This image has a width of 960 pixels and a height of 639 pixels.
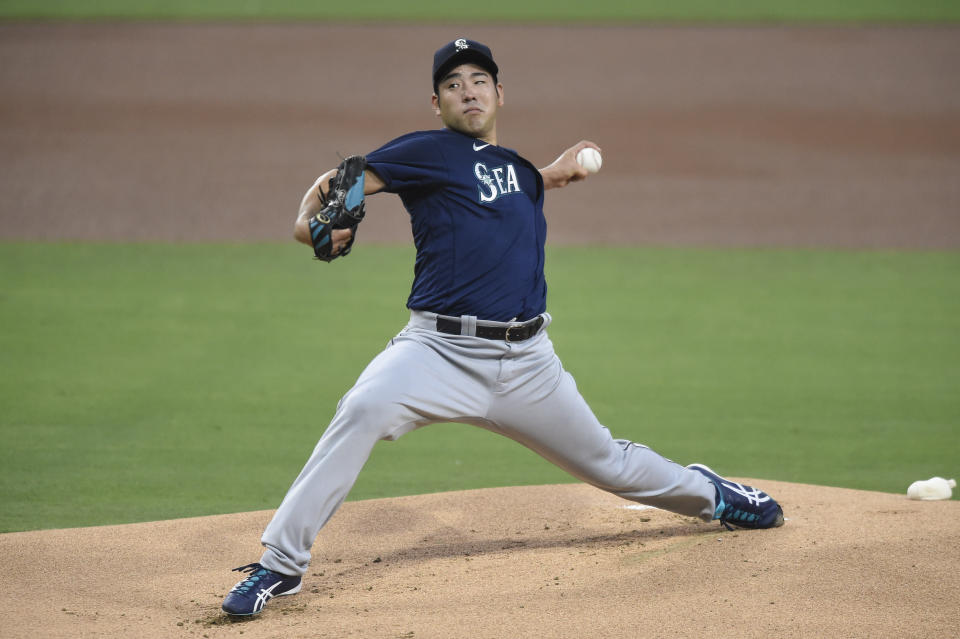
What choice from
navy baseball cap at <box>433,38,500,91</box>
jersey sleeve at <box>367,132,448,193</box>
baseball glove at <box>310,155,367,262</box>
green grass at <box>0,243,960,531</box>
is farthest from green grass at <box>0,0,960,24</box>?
baseball glove at <box>310,155,367,262</box>

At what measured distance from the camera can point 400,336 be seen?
3.77 m

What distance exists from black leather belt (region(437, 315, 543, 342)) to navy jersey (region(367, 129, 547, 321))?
1.3 inches

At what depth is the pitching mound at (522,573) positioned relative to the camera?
337 centimetres

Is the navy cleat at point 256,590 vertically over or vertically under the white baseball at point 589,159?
under

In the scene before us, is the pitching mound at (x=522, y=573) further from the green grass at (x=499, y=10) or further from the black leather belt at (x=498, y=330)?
the green grass at (x=499, y=10)

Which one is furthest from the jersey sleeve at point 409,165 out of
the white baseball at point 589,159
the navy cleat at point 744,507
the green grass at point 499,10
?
the green grass at point 499,10

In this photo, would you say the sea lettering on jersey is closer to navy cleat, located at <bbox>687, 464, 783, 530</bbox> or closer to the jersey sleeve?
the jersey sleeve

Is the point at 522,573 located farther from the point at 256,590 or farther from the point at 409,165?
the point at 409,165

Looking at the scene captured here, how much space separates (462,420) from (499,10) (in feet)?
56.9

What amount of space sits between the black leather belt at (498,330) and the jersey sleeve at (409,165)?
451 millimetres

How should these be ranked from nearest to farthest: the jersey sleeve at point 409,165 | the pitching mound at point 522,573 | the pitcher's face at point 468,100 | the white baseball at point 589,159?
1. the pitching mound at point 522,573
2. the jersey sleeve at point 409,165
3. the pitcher's face at point 468,100
4. the white baseball at point 589,159

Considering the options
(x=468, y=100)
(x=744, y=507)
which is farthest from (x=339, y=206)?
(x=744, y=507)

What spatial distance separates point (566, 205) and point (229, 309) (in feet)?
18.4

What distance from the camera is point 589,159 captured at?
4066 mm
